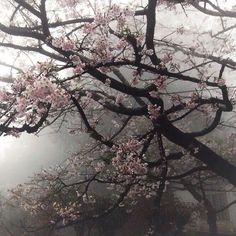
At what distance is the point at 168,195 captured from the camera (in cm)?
1827

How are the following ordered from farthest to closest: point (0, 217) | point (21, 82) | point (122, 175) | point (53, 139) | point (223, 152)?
point (53, 139) → point (0, 217) → point (223, 152) → point (122, 175) → point (21, 82)

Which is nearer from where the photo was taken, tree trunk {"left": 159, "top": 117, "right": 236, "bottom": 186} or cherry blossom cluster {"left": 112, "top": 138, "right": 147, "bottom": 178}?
tree trunk {"left": 159, "top": 117, "right": 236, "bottom": 186}

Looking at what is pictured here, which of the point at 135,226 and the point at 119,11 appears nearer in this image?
the point at 119,11

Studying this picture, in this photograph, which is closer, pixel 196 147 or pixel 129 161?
pixel 196 147

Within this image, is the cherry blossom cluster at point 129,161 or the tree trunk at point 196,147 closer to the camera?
the tree trunk at point 196,147

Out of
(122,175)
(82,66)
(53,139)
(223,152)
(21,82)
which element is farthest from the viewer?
(53,139)

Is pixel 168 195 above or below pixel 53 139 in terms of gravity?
below

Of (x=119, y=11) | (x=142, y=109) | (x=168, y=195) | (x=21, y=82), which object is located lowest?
(x=21, y=82)

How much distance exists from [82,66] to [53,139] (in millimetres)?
24412

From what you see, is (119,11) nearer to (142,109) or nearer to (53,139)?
(142,109)

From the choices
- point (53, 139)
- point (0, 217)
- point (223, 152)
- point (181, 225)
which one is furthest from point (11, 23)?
point (53, 139)

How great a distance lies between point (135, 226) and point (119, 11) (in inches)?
546

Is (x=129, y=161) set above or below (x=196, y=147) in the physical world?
below

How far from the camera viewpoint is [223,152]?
15.8 meters
